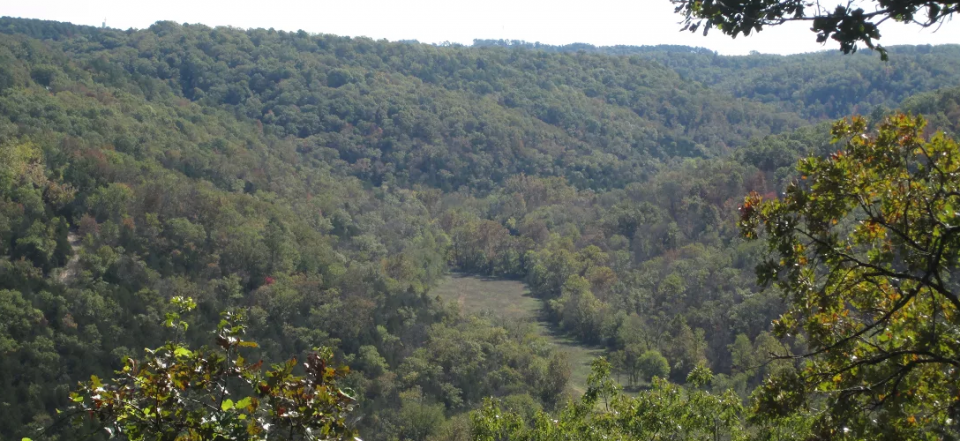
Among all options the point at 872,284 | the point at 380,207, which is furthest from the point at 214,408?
the point at 380,207

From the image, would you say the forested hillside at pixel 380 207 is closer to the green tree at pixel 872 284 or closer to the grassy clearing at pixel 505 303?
the grassy clearing at pixel 505 303

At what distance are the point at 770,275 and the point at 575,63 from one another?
15234 cm

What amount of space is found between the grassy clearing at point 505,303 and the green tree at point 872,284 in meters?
45.8

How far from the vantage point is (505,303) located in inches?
2906

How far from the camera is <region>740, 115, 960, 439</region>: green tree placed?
652 centimetres

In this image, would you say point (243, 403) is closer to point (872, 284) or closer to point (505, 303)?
point (872, 284)

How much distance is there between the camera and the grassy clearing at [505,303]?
190ft

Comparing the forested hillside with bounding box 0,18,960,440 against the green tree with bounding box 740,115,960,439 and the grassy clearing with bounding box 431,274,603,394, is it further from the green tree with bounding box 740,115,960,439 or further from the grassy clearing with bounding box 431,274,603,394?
the green tree with bounding box 740,115,960,439

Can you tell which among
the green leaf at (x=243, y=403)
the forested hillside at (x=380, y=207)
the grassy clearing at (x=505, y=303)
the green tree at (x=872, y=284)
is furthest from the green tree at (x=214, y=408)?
the grassy clearing at (x=505, y=303)

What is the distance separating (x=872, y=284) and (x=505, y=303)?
6673cm

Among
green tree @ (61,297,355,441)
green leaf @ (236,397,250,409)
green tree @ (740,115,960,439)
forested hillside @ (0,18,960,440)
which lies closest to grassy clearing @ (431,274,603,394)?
forested hillside @ (0,18,960,440)

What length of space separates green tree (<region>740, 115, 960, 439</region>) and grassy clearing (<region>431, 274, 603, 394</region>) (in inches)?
1803

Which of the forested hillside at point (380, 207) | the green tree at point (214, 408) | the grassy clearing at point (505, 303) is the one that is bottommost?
the grassy clearing at point (505, 303)

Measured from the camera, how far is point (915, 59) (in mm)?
144875
